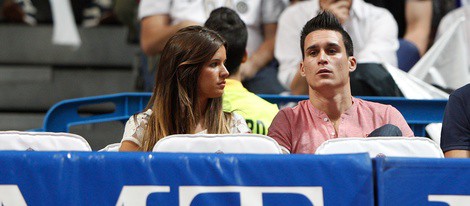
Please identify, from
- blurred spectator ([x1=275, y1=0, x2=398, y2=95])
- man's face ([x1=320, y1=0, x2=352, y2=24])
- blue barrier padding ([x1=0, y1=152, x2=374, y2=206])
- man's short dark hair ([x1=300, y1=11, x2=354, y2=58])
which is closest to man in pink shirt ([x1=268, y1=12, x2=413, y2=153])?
man's short dark hair ([x1=300, y1=11, x2=354, y2=58])

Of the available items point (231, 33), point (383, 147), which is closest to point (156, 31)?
point (231, 33)

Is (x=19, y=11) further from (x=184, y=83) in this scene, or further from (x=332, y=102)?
(x=332, y=102)

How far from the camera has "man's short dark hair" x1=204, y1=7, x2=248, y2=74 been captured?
19.5ft

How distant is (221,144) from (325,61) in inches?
37.2

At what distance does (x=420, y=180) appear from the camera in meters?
3.91

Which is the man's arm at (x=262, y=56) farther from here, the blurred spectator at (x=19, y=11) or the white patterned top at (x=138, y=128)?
the blurred spectator at (x=19, y=11)

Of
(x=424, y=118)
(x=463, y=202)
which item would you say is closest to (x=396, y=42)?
(x=424, y=118)

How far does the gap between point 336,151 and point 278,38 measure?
3322mm

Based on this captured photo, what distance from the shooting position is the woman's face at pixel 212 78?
4.91 m

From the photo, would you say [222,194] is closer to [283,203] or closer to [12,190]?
[283,203]

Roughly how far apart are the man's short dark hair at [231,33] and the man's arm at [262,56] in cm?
123

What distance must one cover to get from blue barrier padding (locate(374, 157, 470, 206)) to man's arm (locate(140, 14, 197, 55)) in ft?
11.8

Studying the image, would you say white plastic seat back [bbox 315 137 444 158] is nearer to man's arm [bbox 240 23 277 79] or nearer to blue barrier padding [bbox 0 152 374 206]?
blue barrier padding [bbox 0 152 374 206]

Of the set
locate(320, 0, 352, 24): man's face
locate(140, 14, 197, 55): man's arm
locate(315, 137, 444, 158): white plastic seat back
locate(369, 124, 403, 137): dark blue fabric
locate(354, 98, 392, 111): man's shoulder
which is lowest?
locate(315, 137, 444, 158): white plastic seat back
